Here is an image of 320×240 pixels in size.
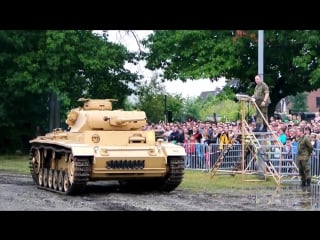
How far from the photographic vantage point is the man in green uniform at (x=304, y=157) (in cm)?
1894

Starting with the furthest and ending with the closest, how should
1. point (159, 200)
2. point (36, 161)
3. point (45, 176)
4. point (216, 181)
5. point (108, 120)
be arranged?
point (216, 181), point (36, 161), point (45, 176), point (108, 120), point (159, 200)

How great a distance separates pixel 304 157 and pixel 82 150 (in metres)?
5.98

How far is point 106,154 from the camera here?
16.8 m

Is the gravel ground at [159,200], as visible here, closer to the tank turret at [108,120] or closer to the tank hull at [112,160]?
the tank hull at [112,160]

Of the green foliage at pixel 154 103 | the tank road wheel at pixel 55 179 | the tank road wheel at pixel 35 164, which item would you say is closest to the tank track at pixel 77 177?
the tank road wheel at pixel 55 179

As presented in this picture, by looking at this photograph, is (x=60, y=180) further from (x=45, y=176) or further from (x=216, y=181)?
(x=216, y=181)

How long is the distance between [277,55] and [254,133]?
477 inches

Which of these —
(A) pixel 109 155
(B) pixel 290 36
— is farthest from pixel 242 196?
(B) pixel 290 36

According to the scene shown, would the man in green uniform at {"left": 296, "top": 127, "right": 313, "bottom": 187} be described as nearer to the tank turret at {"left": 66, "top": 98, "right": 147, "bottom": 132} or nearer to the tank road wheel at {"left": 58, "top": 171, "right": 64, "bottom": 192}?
the tank turret at {"left": 66, "top": 98, "right": 147, "bottom": 132}

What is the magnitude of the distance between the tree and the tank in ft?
42.0

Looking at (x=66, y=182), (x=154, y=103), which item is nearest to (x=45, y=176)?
(x=66, y=182)

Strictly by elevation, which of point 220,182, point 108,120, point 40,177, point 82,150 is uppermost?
point 108,120

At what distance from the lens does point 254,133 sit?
66.5 ft

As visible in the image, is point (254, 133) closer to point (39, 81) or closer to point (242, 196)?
point (242, 196)
